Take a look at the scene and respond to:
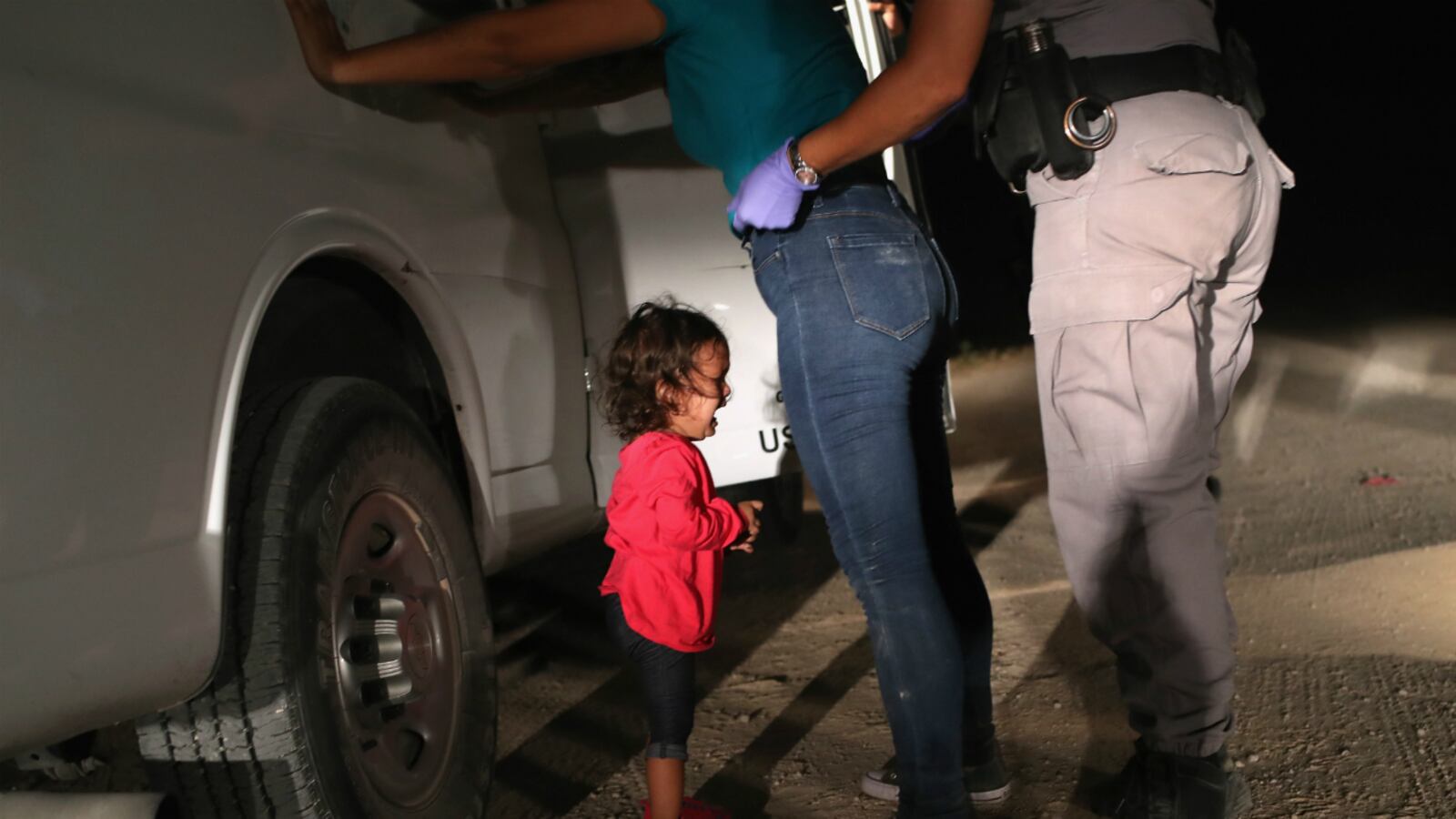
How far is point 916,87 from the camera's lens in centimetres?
191

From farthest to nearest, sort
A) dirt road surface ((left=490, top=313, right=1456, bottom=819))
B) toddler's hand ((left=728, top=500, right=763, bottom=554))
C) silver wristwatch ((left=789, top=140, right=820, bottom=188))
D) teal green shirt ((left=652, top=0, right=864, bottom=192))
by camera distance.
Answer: dirt road surface ((left=490, top=313, right=1456, bottom=819)) < toddler's hand ((left=728, top=500, right=763, bottom=554)) < teal green shirt ((left=652, top=0, right=864, bottom=192)) < silver wristwatch ((left=789, top=140, right=820, bottom=188))

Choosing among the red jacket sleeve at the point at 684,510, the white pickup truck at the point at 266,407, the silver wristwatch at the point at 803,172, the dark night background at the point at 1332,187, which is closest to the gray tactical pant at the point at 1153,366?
the silver wristwatch at the point at 803,172

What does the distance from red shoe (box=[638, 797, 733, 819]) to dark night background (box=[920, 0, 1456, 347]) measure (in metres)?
8.41

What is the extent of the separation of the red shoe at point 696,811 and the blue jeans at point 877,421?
1.42ft

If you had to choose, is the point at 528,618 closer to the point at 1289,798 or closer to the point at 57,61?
the point at 1289,798

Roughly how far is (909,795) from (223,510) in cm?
123

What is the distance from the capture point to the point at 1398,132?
1889cm

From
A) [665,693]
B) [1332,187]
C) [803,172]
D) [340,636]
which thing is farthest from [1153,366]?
[1332,187]

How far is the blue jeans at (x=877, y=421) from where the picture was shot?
2.02 m

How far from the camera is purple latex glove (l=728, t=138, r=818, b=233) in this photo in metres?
1.96

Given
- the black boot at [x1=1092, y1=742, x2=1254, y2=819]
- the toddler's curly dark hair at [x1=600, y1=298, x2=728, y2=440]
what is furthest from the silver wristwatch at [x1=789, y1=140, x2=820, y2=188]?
the black boot at [x1=1092, y1=742, x2=1254, y2=819]

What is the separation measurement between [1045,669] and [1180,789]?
96 centimetres

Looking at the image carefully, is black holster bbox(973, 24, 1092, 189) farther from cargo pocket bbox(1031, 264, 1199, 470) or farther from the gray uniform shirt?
cargo pocket bbox(1031, 264, 1199, 470)

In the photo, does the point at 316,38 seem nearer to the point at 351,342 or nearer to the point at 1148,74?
the point at 351,342
